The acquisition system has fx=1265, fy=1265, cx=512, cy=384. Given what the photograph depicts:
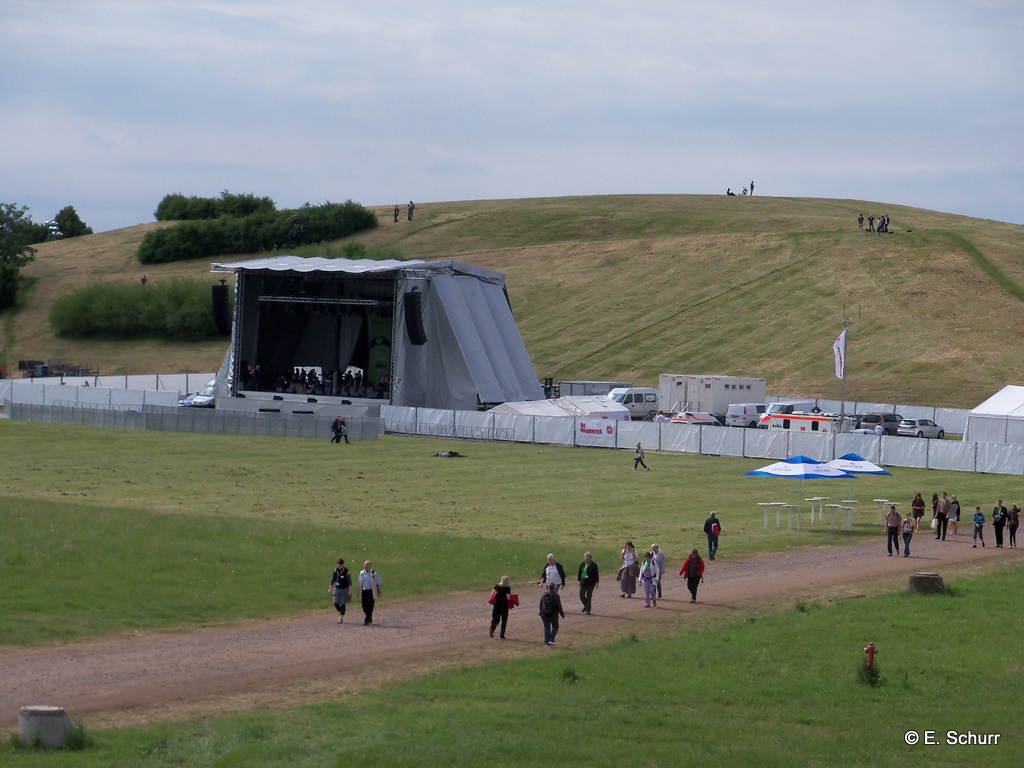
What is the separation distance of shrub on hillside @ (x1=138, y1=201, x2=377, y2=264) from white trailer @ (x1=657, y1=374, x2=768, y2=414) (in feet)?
230

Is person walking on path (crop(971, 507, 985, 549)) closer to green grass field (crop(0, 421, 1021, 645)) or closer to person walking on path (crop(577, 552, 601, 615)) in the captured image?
green grass field (crop(0, 421, 1021, 645))

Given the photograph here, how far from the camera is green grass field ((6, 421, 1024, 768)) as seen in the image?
47.7 ft

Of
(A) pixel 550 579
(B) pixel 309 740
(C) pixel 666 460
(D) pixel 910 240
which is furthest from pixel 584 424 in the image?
(D) pixel 910 240

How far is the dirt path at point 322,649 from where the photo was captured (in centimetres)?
1614

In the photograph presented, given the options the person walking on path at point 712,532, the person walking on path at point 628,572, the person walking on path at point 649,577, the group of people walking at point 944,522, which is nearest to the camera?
the person walking on path at point 649,577

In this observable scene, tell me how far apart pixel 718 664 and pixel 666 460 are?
32.6 m

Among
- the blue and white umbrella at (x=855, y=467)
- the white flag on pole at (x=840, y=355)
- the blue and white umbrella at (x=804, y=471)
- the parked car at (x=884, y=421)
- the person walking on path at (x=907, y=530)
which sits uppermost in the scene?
the white flag on pole at (x=840, y=355)

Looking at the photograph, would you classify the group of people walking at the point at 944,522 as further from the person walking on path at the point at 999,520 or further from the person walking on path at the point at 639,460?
the person walking on path at the point at 639,460

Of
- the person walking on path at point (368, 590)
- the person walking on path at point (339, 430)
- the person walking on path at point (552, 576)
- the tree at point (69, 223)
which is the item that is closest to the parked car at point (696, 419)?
the person walking on path at point (339, 430)

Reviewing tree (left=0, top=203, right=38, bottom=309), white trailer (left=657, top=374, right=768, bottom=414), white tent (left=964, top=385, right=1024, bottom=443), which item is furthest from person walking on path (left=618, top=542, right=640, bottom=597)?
tree (left=0, top=203, right=38, bottom=309)

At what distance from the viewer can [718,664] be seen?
741 inches

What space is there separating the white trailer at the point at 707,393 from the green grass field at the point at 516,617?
26.2 meters

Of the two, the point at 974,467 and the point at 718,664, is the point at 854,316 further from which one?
the point at 718,664

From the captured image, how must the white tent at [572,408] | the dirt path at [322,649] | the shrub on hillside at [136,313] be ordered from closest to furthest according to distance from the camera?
the dirt path at [322,649] < the white tent at [572,408] < the shrub on hillside at [136,313]
